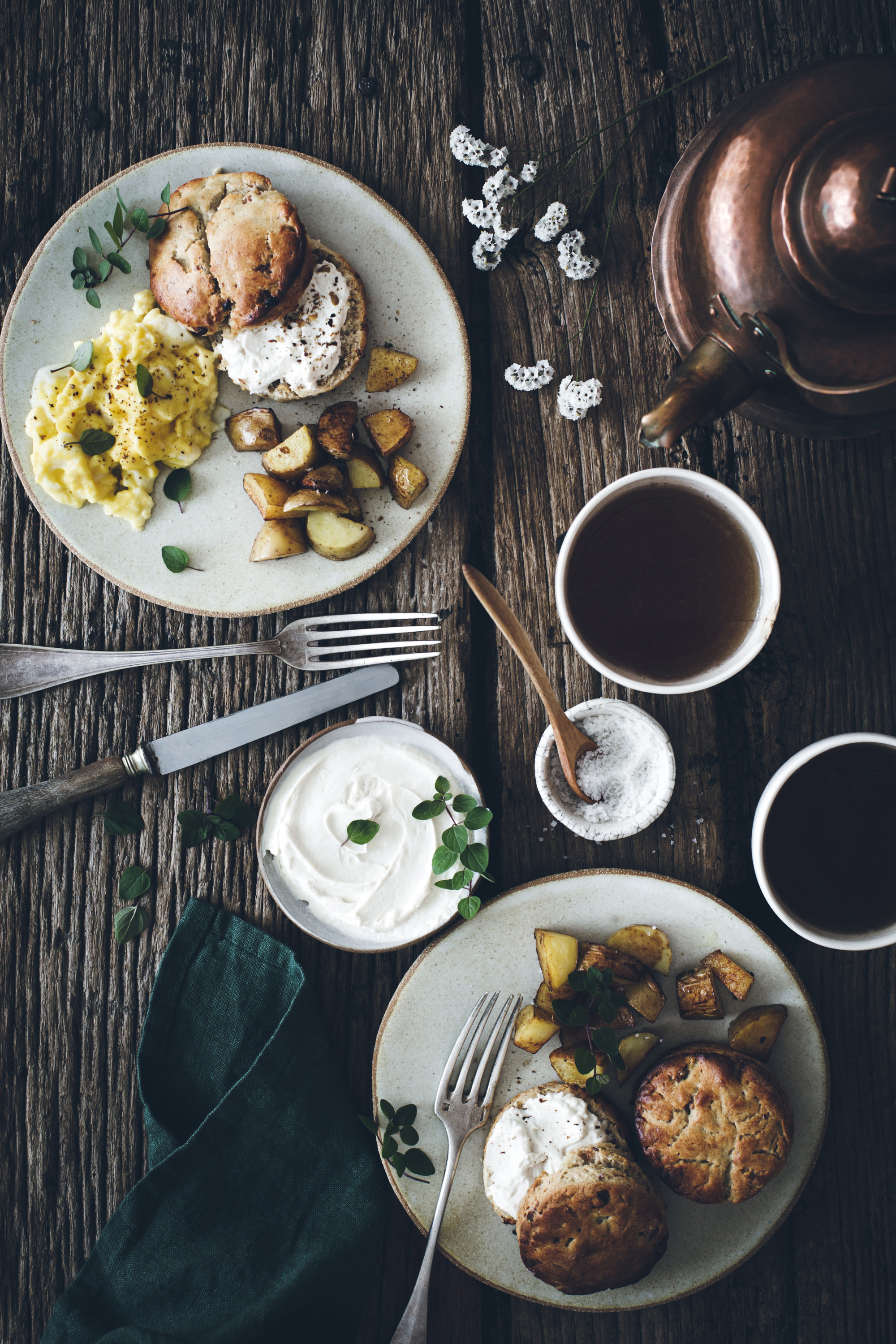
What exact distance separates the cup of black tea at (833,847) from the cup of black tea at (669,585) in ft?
0.83

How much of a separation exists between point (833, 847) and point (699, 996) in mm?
373

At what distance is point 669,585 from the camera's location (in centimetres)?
138

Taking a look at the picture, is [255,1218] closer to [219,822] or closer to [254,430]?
[219,822]

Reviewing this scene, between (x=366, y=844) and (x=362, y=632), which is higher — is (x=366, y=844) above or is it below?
below

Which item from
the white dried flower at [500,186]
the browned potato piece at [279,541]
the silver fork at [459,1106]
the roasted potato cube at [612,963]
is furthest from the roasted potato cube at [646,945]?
the white dried flower at [500,186]

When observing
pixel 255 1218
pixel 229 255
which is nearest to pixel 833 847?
pixel 255 1218

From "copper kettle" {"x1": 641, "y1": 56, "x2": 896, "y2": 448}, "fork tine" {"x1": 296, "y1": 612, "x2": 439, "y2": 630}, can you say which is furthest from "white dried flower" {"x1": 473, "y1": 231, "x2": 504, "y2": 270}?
"fork tine" {"x1": 296, "y1": 612, "x2": 439, "y2": 630}

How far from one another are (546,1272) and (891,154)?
70.7 inches

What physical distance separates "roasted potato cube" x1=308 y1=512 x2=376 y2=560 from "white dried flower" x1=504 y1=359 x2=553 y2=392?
426 millimetres

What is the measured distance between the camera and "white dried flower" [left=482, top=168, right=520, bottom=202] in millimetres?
1569

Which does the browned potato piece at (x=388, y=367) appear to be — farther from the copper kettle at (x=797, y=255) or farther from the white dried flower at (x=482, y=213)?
the copper kettle at (x=797, y=255)

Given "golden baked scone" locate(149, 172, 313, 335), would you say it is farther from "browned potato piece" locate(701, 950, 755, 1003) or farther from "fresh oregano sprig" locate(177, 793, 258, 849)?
"browned potato piece" locate(701, 950, 755, 1003)

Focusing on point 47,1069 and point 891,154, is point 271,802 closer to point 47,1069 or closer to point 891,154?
point 47,1069

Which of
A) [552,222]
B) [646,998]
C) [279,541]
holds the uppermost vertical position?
[552,222]
